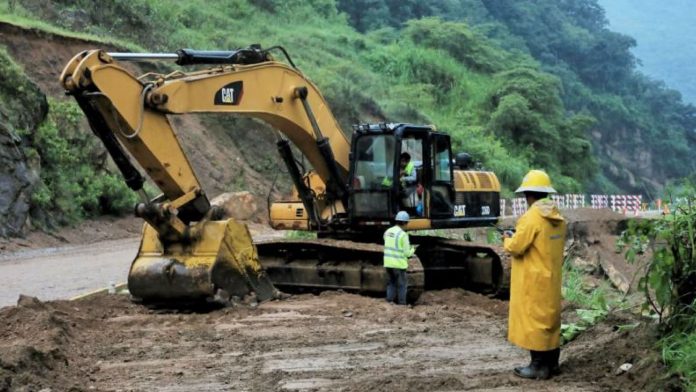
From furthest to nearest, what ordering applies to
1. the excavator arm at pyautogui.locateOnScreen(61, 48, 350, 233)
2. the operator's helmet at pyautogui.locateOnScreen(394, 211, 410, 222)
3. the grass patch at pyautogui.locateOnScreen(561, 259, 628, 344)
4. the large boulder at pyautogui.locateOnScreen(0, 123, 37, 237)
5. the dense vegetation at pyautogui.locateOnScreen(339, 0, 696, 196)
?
the dense vegetation at pyautogui.locateOnScreen(339, 0, 696, 196) < the large boulder at pyautogui.locateOnScreen(0, 123, 37, 237) < the operator's helmet at pyautogui.locateOnScreen(394, 211, 410, 222) < the excavator arm at pyautogui.locateOnScreen(61, 48, 350, 233) < the grass patch at pyautogui.locateOnScreen(561, 259, 628, 344)

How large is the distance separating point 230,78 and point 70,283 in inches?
205

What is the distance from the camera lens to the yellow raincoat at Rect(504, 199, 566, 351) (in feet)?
23.2

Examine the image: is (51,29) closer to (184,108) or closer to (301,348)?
(184,108)

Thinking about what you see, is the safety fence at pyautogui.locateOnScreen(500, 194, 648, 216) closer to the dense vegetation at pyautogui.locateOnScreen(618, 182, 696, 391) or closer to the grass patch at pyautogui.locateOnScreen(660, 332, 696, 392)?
the dense vegetation at pyautogui.locateOnScreen(618, 182, 696, 391)

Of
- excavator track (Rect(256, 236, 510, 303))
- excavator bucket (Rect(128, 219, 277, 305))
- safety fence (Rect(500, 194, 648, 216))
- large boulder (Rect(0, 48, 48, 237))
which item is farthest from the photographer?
safety fence (Rect(500, 194, 648, 216))

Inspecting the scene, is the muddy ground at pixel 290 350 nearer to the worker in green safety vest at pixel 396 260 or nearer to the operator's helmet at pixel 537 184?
the worker in green safety vest at pixel 396 260

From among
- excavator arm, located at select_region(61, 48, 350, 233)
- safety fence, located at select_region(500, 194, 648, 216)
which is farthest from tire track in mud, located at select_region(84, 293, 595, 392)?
safety fence, located at select_region(500, 194, 648, 216)

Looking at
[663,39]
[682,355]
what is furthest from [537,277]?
[663,39]

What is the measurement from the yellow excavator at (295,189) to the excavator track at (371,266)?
0.02 meters

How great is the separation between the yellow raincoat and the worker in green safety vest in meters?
4.71

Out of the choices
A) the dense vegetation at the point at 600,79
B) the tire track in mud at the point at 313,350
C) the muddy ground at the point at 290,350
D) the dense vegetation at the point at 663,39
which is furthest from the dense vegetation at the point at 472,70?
the dense vegetation at the point at 663,39

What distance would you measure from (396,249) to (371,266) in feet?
3.10

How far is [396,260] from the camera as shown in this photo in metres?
11.9

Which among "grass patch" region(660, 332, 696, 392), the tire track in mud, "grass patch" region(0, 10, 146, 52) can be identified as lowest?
the tire track in mud
